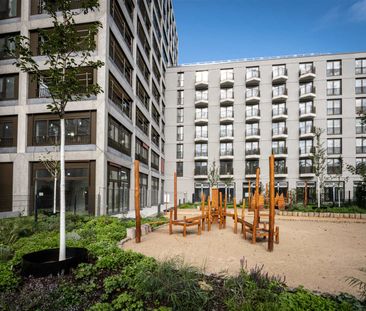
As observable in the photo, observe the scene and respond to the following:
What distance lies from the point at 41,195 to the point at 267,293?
719 inches

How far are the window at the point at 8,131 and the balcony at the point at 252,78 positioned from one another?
3162 centimetres

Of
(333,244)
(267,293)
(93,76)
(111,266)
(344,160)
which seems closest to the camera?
(267,293)

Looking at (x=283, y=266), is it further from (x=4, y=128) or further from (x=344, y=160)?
(x=344, y=160)

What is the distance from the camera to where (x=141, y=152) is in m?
28.8

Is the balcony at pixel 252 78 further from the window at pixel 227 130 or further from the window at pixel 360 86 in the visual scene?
the window at pixel 360 86

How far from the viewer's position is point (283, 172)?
125ft

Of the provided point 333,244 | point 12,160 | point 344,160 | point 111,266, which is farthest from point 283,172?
point 111,266

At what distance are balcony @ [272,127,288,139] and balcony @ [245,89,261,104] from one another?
207 inches

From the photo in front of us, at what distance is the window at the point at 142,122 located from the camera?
90.3 ft

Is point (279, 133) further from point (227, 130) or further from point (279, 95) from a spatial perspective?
point (227, 130)

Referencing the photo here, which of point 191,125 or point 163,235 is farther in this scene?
→ point 191,125

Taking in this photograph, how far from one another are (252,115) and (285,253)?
33.8m

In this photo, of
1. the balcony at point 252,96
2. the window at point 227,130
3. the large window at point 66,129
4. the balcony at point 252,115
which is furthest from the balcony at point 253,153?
the large window at point 66,129

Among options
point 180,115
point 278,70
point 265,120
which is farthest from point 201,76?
point 265,120
